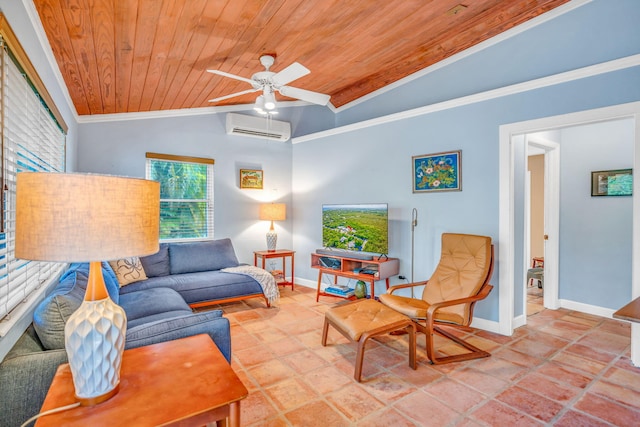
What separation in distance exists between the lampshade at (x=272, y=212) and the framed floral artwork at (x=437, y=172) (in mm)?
2065

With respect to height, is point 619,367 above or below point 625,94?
below

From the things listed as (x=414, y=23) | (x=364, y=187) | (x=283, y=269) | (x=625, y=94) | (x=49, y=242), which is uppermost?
(x=414, y=23)

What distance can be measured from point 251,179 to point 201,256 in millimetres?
1522

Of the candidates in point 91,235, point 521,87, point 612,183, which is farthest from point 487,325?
point 91,235

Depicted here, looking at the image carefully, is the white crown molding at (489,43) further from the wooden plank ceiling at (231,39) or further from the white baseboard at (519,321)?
the white baseboard at (519,321)

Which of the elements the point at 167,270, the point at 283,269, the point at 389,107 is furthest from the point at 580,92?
the point at 167,270

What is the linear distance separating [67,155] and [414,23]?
360 cm

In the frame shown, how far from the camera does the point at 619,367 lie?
2580 millimetres

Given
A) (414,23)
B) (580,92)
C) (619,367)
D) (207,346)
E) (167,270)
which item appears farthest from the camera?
(167,270)

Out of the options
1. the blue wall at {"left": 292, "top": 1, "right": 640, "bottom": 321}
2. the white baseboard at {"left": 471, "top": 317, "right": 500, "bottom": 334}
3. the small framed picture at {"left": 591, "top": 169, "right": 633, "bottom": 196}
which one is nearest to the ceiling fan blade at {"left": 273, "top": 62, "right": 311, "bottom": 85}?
the blue wall at {"left": 292, "top": 1, "right": 640, "bottom": 321}

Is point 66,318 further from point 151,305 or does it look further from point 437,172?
point 437,172

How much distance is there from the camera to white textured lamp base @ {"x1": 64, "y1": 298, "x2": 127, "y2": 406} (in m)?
1.10

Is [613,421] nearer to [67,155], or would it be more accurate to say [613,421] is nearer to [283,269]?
[283,269]

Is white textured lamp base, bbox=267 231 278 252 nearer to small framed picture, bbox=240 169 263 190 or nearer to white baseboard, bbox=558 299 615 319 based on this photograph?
small framed picture, bbox=240 169 263 190
